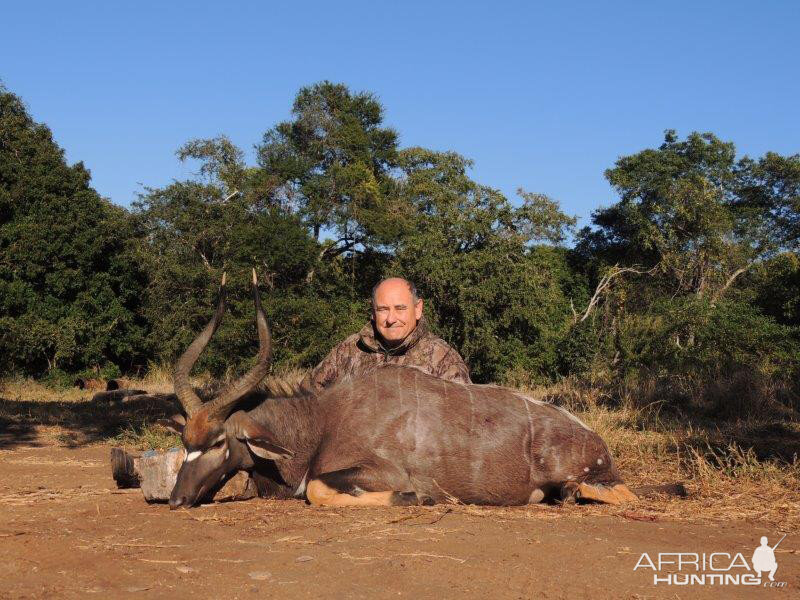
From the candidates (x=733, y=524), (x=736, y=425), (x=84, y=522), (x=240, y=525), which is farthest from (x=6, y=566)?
(x=736, y=425)

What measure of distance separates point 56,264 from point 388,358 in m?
20.1

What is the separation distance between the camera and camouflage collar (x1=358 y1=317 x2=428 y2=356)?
6227 mm

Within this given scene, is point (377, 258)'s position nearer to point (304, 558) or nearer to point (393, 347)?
point (393, 347)

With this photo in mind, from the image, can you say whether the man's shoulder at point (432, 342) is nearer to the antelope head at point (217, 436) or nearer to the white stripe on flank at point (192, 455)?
the antelope head at point (217, 436)

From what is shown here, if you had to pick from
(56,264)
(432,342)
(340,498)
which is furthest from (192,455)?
(56,264)

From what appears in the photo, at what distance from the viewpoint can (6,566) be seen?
3533mm

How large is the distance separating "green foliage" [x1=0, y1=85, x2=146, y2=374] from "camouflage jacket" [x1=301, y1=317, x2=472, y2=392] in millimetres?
18761

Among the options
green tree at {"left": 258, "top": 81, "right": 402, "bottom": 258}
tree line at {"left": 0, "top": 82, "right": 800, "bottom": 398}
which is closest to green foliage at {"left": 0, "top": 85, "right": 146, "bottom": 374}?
tree line at {"left": 0, "top": 82, "right": 800, "bottom": 398}

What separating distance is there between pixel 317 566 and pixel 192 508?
1.73 metres

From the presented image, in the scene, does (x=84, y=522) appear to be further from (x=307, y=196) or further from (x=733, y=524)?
(x=307, y=196)

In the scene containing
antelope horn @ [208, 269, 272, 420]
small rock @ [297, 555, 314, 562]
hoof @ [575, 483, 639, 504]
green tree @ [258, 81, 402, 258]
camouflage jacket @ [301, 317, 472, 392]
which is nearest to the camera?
small rock @ [297, 555, 314, 562]

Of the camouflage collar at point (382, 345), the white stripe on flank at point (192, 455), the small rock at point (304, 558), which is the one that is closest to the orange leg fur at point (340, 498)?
the white stripe on flank at point (192, 455)

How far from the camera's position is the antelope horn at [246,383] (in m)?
5.24

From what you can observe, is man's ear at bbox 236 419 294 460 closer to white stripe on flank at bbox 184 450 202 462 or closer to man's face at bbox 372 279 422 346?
white stripe on flank at bbox 184 450 202 462
